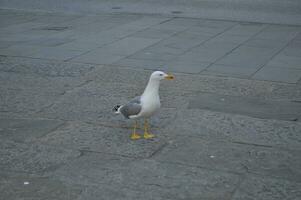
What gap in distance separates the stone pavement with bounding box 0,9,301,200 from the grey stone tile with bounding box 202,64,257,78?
0.02m

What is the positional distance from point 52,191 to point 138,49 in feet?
22.5

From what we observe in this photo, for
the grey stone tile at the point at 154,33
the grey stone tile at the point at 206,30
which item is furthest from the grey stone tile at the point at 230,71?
the grey stone tile at the point at 206,30

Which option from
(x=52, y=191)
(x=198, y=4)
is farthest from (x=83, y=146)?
(x=198, y=4)

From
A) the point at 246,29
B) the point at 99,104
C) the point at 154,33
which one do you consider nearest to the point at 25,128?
the point at 99,104

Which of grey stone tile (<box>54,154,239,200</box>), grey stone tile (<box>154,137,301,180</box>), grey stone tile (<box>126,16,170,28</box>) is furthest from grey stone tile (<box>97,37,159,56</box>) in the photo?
grey stone tile (<box>54,154,239,200</box>)

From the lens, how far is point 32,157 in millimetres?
7168

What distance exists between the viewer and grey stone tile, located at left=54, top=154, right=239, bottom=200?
622cm

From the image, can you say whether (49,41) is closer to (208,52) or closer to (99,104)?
(208,52)

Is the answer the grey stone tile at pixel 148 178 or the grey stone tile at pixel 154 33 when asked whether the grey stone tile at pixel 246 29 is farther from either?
the grey stone tile at pixel 148 178

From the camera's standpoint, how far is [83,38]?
45.5ft

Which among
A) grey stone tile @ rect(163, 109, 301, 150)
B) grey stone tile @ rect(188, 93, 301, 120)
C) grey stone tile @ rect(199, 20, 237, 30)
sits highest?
grey stone tile @ rect(199, 20, 237, 30)

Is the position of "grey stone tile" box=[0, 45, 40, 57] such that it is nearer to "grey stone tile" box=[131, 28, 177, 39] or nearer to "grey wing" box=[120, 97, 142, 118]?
"grey stone tile" box=[131, 28, 177, 39]

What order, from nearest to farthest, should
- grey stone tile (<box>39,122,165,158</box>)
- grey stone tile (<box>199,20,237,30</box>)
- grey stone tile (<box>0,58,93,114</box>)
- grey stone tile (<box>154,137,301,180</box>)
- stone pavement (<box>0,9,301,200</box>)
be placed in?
stone pavement (<box>0,9,301,200</box>)
grey stone tile (<box>154,137,301,180</box>)
grey stone tile (<box>39,122,165,158</box>)
grey stone tile (<box>0,58,93,114</box>)
grey stone tile (<box>199,20,237,30</box>)

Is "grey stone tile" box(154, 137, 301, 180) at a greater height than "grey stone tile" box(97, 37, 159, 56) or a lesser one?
lesser
